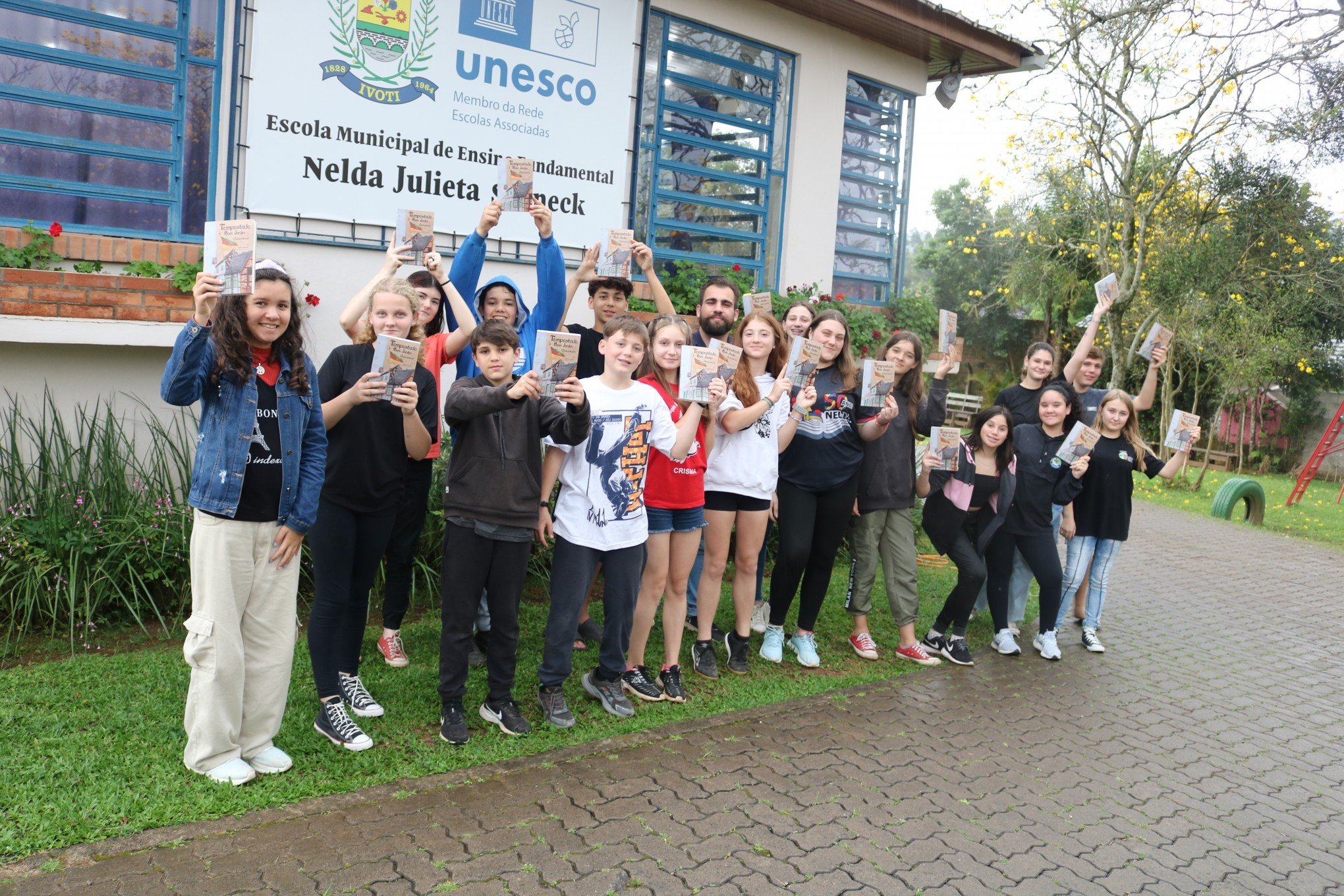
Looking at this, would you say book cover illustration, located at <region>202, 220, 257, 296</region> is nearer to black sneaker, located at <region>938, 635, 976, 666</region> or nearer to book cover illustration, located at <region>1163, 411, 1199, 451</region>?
black sneaker, located at <region>938, 635, 976, 666</region>

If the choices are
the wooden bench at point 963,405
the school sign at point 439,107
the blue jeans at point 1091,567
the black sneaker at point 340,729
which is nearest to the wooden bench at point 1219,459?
the wooden bench at point 963,405

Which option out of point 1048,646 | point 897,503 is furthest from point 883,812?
point 1048,646

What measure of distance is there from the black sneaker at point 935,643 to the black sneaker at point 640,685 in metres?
2.16

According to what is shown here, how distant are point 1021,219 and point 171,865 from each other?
24.5m

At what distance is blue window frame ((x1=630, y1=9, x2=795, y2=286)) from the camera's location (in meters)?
9.37

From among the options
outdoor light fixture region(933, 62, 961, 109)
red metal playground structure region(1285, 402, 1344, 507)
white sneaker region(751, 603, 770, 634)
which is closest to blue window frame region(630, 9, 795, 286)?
outdoor light fixture region(933, 62, 961, 109)

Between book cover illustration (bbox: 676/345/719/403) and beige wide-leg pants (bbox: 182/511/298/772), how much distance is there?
6.21 feet

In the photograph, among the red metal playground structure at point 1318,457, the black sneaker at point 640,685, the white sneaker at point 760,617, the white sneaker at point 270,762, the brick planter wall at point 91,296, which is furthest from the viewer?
the red metal playground structure at point 1318,457

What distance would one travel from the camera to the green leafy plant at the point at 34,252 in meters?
5.92

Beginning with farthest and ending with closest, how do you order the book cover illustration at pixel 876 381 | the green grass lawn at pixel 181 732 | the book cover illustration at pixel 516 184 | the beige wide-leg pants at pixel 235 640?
the book cover illustration at pixel 876 381, the book cover illustration at pixel 516 184, the beige wide-leg pants at pixel 235 640, the green grass lawn at pixel 181 732

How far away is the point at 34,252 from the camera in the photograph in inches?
236

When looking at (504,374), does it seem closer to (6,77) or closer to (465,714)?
(465,714)

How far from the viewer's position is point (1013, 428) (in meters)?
6.52

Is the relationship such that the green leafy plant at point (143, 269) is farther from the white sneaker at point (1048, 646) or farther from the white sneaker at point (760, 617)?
the white sneaker at point (1048, 646)
